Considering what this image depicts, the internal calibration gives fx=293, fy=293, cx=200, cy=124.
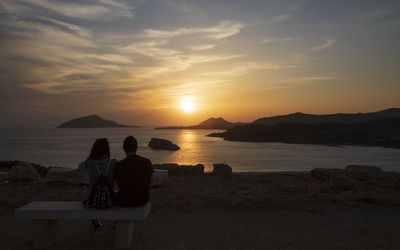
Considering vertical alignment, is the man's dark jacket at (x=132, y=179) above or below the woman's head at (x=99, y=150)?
below

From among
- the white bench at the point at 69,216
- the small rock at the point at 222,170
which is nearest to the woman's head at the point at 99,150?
the white bench at the point at 69,216

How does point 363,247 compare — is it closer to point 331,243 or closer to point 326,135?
point 331,243

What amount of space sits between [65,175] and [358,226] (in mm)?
8283

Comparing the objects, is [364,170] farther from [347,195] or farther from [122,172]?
[122,172]

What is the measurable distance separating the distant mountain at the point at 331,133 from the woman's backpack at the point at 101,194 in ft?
346

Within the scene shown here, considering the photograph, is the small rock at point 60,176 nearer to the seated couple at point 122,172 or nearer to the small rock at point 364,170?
the seated couple at point 122,172

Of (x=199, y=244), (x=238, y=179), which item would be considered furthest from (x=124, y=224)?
(x=238, y=179)

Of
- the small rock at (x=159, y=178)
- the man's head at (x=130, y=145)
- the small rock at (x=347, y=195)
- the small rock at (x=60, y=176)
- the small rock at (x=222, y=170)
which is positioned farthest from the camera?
the small rock at (x=222, y=170)

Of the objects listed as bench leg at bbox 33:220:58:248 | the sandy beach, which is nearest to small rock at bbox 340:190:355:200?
the sandy beach

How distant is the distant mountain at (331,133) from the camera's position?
99.6 meters

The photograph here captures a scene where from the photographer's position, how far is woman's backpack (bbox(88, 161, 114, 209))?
13.5 feet

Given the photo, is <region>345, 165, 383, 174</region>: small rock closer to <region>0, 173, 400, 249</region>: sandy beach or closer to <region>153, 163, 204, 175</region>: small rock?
<region>0, 173, 400, 249</region>: sandy beach

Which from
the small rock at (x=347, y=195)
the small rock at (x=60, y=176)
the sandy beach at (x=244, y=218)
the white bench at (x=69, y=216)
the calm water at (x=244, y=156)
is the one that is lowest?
the calm water at (x=244, y=156)

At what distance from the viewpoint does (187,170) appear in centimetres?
1209
